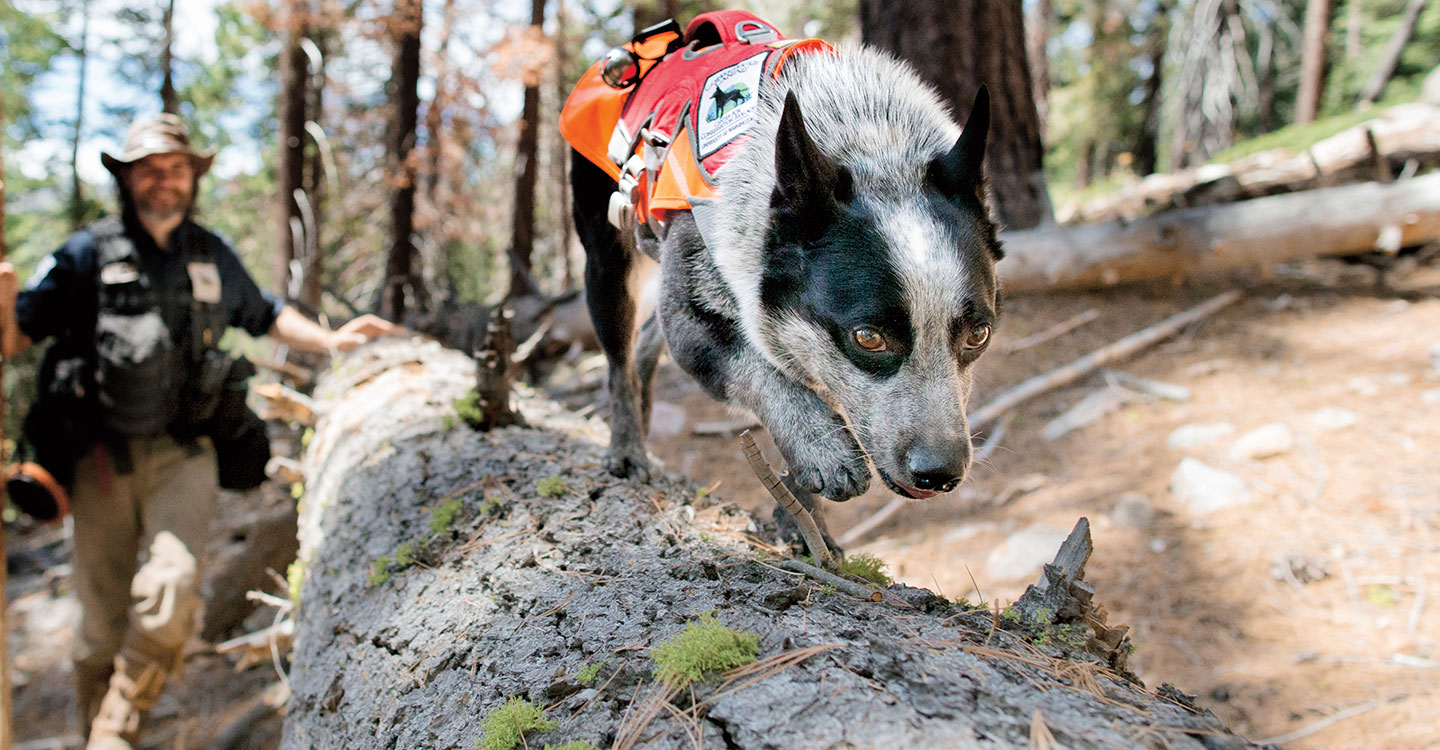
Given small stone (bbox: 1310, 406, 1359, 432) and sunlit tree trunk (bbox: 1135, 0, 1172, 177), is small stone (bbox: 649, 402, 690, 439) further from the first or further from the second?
sunlit tree trunk (bbox: 1135, 0, 1172, 177)

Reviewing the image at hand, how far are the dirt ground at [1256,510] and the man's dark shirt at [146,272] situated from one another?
342 centimetres

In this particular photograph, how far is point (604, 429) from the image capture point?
4082 mm

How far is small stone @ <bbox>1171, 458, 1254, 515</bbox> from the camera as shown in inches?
161

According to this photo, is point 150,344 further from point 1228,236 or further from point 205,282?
point 1228,236

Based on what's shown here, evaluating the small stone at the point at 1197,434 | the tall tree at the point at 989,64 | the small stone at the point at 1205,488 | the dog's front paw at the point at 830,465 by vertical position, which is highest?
the tall tree at the point at 989,64

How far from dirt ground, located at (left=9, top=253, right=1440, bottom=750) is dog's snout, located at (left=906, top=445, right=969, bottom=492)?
0.86 ft

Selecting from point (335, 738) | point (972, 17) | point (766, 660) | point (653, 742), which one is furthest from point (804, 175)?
point (972, 17)

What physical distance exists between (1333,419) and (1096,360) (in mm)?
1657

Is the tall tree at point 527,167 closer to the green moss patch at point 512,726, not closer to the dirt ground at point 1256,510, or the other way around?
the dirt ground at point 1256,510

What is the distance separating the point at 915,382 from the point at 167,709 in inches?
287

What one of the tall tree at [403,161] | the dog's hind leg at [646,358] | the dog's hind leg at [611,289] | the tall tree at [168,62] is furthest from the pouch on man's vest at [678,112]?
the tall tree at [168,62]

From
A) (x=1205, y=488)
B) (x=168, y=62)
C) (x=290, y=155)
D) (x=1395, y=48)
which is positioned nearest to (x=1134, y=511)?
(x=1205, y=488)

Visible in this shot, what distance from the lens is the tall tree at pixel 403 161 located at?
9328mm

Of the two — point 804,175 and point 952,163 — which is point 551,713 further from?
point 952,163
